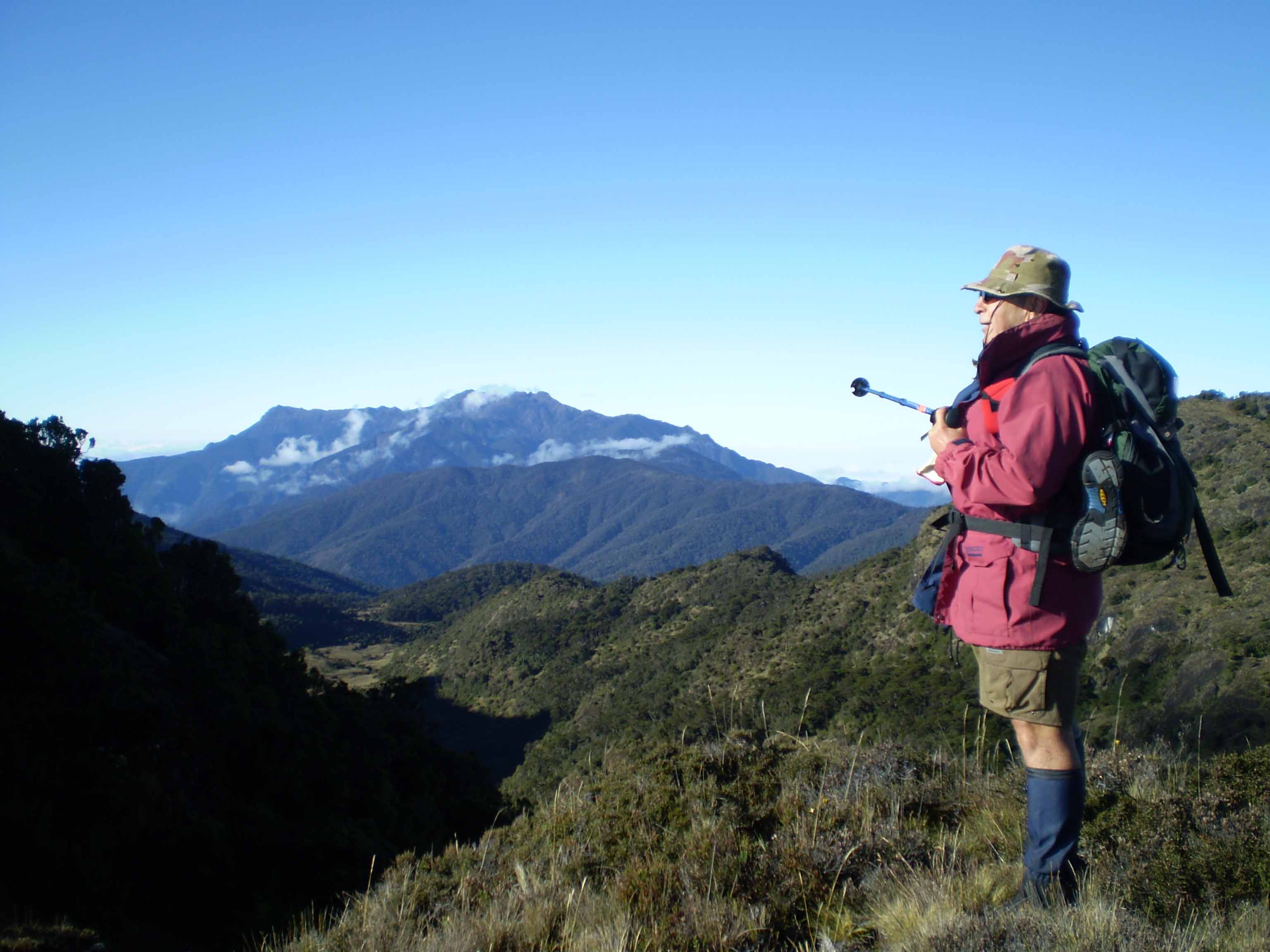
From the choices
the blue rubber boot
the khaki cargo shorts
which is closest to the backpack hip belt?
the khaki cargo shorts

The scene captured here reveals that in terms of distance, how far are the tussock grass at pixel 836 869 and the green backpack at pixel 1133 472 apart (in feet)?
3.58

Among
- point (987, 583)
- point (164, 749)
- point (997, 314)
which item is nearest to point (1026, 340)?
point (997, 314)

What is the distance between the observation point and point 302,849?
11.6 metres

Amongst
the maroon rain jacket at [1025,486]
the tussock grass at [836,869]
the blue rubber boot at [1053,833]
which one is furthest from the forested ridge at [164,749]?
the maroon rain jacket at [1025,486]

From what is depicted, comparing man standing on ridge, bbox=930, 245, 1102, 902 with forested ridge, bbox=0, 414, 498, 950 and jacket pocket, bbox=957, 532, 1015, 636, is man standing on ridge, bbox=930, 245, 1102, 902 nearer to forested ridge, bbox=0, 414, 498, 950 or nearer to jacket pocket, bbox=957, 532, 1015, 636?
jacket pocket, bbox=957, 532, 1015, 636

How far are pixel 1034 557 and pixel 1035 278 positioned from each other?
0.98 m

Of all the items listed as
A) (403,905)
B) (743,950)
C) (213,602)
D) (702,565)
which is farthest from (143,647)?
(702,565)

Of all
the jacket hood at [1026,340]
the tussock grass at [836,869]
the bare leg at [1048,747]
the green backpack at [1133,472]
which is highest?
the jacket hood at [1026,340]

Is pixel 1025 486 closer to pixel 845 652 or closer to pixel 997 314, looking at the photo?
pixel 997 314

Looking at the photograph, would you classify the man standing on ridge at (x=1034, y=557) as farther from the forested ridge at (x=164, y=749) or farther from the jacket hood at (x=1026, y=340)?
the forested ridge at (x=164, y=749)

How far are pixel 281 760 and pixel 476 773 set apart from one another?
7.26m

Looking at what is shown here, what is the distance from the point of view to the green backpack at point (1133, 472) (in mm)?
2461

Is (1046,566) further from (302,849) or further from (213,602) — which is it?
(213,602)

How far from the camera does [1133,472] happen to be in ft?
8.20
